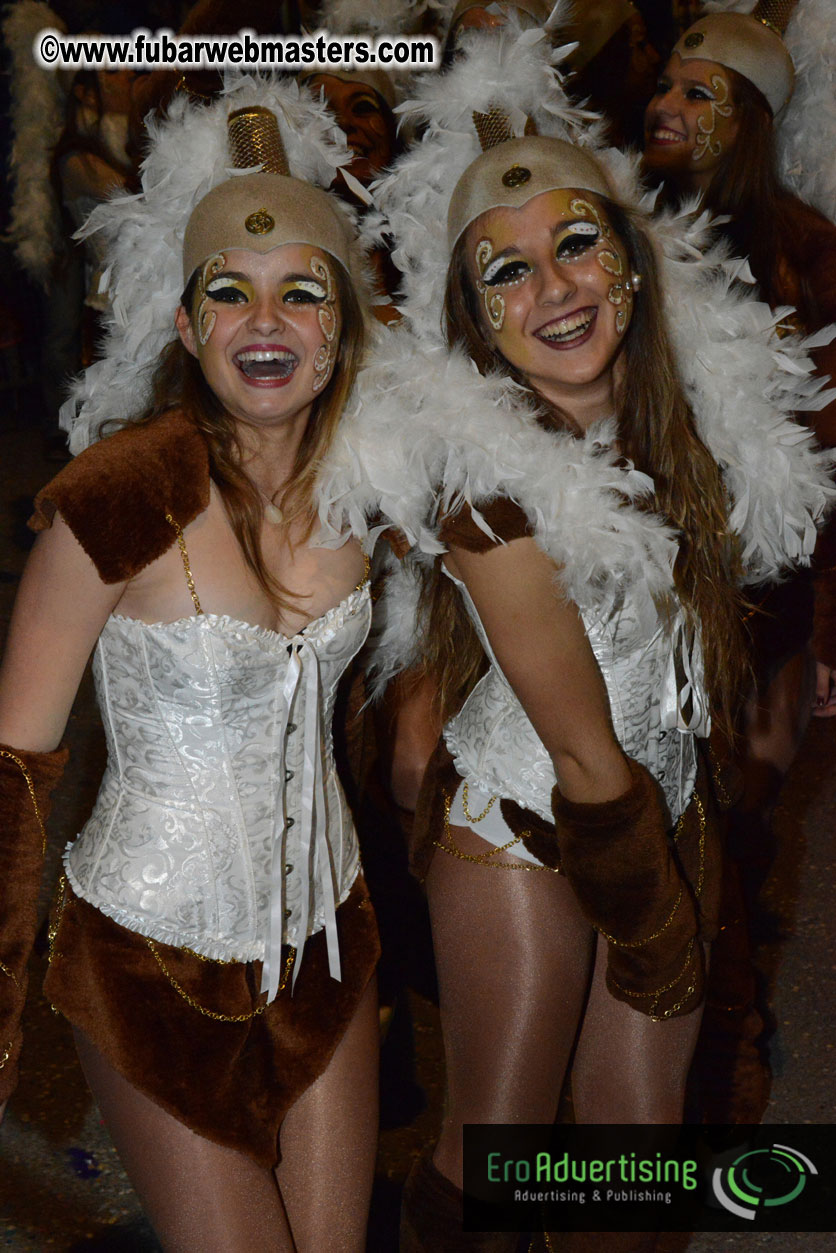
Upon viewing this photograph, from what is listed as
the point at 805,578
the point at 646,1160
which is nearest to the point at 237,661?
the point at 646,1160

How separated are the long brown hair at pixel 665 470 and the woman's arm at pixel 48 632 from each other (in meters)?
0.63

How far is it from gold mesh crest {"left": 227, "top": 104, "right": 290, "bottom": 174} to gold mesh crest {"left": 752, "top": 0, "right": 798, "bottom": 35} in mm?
1676

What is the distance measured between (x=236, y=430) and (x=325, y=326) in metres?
0.20

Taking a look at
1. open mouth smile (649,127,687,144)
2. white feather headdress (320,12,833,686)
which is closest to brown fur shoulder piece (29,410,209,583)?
white feather headdress (320,12,833,686)

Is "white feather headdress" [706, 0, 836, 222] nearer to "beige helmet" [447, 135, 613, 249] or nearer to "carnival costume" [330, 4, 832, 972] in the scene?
"carnival costume" [330, 4, 832, 972]

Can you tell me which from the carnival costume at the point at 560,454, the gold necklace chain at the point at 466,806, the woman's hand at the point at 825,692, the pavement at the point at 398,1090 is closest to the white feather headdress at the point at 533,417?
the carnival costume at the point at 560,454

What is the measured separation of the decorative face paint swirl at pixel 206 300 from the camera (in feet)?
6.13

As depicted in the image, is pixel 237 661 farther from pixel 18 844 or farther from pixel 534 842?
pixel 534 842

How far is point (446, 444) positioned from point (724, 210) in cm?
131

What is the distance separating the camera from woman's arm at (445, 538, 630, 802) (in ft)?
5.88

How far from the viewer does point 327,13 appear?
12.2 ft

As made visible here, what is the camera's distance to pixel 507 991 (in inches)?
74.7

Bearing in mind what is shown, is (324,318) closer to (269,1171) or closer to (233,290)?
(233,290)

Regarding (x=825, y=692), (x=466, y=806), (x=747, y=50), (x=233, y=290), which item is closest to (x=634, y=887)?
(x=466, y=806)
